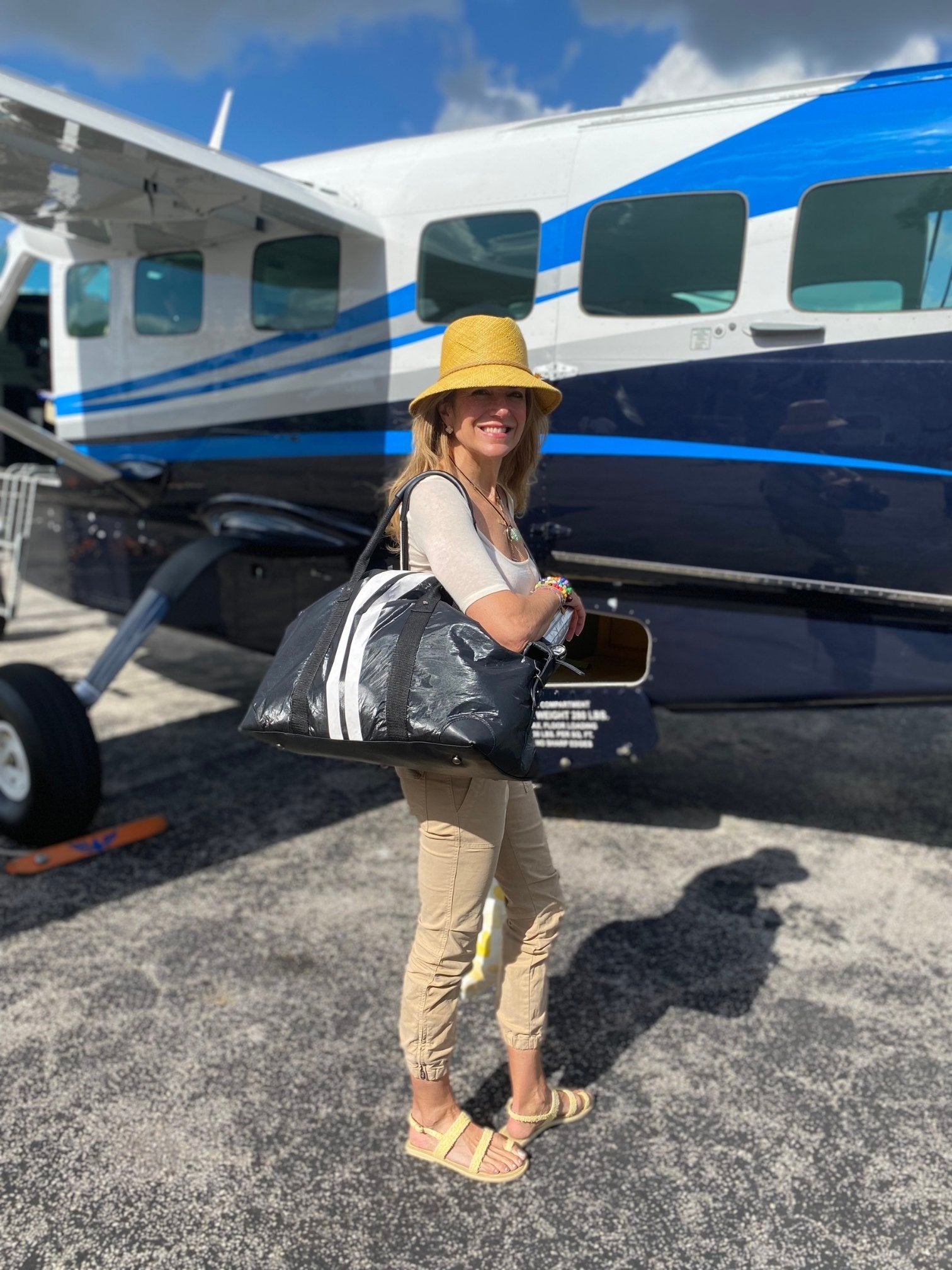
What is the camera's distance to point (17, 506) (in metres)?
5.49

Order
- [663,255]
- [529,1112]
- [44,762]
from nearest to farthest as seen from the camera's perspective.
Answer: [529,1112], [663,255], [44,762]

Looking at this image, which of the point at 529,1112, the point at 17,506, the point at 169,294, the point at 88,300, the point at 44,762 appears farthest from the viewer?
the point at 17,506

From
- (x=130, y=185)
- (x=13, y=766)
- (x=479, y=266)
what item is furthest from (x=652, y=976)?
(x=130, y=185)

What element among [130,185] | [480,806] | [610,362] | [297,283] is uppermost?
[130,185]

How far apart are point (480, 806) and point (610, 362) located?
6.94 ft

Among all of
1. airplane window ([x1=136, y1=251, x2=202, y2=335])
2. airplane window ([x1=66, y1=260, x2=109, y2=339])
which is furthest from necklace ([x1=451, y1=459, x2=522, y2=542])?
airplane window ([x1=66, y1=260, x2=109, y2=339])

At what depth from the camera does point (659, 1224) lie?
83.6 inches

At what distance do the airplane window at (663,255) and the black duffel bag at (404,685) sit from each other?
1.91 m

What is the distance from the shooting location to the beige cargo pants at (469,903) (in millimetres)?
2002

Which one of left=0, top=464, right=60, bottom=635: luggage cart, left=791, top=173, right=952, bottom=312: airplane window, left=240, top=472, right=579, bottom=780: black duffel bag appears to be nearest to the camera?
left=240, top=472, right=579, bottom=780: black duffel bag

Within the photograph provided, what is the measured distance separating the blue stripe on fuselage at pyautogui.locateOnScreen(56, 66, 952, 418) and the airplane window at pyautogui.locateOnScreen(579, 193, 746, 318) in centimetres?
5

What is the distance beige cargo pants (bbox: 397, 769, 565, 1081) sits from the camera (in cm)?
200

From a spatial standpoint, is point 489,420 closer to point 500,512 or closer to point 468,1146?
point 500,512

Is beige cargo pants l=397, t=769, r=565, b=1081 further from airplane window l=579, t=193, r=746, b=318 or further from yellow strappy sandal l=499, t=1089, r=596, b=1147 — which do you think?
airplane window l=579, t=193, r=746, b=318
